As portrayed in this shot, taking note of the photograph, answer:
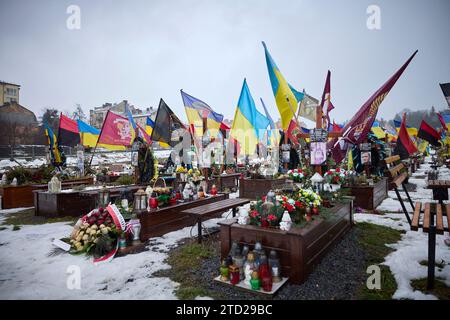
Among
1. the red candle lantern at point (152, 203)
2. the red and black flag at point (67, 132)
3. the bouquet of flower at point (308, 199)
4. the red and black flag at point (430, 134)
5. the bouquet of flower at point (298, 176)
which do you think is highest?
the red and black flag at point (67, 132)

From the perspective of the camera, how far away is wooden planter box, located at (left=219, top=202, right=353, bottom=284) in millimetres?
4125

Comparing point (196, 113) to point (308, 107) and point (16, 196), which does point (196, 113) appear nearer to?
point (308, 107)

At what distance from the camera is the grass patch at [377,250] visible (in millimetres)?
3857

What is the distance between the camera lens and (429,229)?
3922mm

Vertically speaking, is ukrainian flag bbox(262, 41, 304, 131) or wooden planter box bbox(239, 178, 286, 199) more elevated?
ukrainian flag bbox(262, 41, 304, 131)

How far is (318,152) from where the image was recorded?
23.6 feet

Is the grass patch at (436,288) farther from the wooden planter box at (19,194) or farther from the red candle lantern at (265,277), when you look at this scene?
the wooden planter box at (19,194)

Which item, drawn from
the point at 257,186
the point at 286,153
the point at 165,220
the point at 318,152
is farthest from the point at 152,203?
the point at 286,153

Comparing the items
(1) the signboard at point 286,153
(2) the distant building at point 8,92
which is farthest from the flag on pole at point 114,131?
(2) the distant building at point 8,92

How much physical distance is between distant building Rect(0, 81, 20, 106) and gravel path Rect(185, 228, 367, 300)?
68694 mm

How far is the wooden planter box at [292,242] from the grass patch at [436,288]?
1486 mm

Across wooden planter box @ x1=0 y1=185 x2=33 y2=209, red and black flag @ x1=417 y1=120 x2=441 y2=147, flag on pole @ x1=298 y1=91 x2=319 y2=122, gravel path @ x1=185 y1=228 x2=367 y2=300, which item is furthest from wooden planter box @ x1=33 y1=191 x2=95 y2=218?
red and black flag @ x1=417 y1=120 x2=441 y2=147

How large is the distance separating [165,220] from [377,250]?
17.0 ft

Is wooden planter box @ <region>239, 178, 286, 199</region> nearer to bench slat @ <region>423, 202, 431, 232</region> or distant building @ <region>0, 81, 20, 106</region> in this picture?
bench slat @ <region>423, 202, 431, 232</region>
